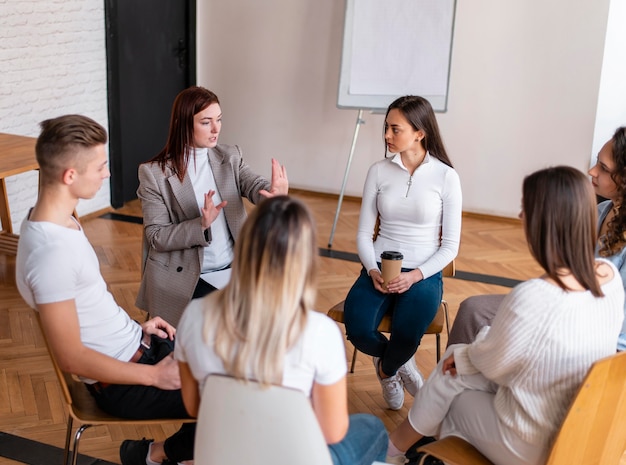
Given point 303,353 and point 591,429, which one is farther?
point 591,429

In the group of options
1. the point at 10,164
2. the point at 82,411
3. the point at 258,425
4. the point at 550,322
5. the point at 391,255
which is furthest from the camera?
the point at 10,164

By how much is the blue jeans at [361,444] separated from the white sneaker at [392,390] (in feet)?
3.08

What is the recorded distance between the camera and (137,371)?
6.40 ft

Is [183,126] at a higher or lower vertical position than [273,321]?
higher

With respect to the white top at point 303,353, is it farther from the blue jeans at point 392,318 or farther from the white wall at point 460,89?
the white wall at point 460,89

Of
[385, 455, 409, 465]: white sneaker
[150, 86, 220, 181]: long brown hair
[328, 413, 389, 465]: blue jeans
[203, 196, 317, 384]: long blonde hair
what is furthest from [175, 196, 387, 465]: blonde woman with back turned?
[150, 86, 220, 181]: long brown hair

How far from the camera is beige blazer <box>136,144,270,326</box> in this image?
2822 mm

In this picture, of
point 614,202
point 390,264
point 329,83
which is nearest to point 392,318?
point 390,264

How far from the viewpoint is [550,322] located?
1.75m

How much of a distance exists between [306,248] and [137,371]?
2.31 ft

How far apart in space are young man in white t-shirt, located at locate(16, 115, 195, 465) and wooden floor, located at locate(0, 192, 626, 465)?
674 mm

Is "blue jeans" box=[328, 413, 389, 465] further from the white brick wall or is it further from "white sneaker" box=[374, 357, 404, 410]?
the white brick wall

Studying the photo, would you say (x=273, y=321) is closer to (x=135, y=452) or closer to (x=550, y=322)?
(x=550, y=322)

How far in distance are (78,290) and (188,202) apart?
3.28ft
